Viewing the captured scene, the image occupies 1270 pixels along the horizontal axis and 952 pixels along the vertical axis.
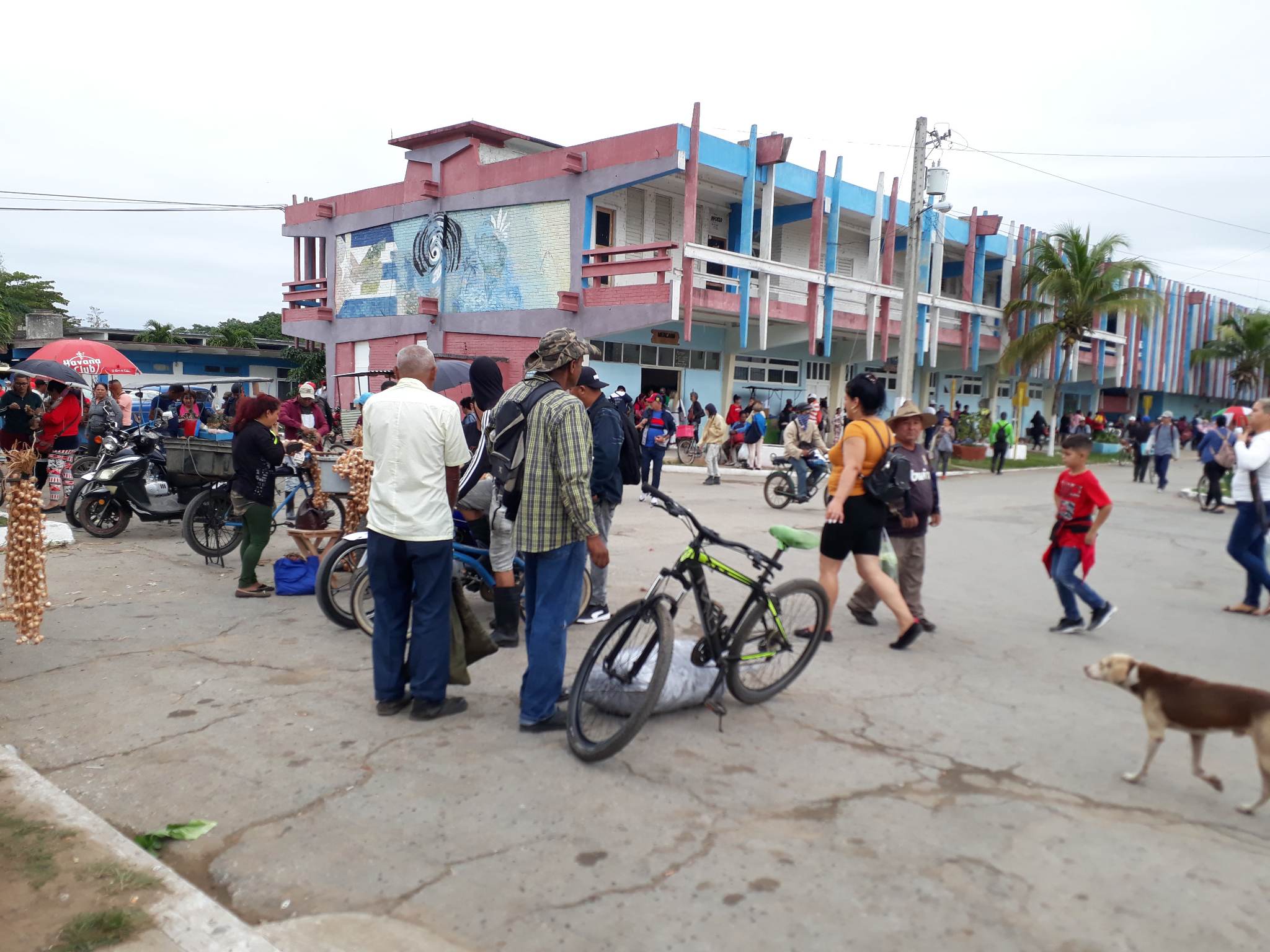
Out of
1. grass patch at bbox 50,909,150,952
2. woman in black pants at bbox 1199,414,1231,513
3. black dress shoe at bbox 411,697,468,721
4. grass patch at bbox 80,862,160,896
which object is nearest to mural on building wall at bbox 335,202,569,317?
woman in black pants at bbox 1199,414,1231,513

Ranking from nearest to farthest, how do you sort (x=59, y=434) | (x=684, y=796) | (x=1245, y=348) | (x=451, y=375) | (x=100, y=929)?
(x=100, y=929)
(x=684, y=796)
(x=451, y=375)
(x=59, y=434)
(x=1245, y=348)

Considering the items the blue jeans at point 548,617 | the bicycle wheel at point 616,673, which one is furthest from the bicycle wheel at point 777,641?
the blue jeans at point 548,617

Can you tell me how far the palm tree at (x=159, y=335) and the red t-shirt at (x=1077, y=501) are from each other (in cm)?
3840

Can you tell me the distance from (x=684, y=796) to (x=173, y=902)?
1.92 metres

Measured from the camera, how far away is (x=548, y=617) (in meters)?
4.33

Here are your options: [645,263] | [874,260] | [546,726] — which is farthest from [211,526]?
[874,260]

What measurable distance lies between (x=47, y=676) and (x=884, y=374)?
3224cm

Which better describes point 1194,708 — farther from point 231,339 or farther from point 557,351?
point 231,339

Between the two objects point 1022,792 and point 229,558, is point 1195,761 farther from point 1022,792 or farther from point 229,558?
point 229,558

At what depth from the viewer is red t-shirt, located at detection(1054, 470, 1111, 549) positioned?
21.8ft

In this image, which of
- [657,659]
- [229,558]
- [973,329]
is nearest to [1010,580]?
[657,659]

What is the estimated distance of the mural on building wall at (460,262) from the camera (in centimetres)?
2236

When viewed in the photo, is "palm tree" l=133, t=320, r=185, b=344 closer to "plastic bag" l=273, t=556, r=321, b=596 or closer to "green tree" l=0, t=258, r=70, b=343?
"green tree" l=0, t=258, r=70, b=343

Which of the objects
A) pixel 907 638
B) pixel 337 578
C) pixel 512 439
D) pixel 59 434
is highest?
pixel 512 439
